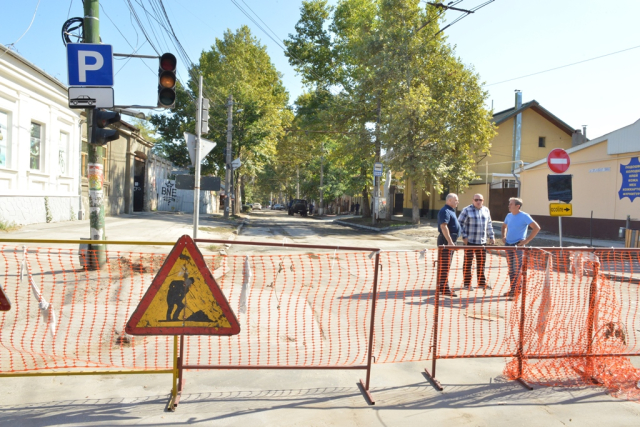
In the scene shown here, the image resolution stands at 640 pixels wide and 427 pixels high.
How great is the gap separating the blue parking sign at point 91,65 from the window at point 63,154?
38.6 feet

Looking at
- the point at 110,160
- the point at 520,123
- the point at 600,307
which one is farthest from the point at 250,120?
the point at 600,307

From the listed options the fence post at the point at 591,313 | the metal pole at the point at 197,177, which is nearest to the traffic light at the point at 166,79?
the metal pole at the point at 197,177

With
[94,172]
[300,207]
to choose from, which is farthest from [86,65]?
[300,207]

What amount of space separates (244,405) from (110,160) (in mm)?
22065

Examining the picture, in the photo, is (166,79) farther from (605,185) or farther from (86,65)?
(605,185)

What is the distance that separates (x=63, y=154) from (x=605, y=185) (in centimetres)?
2126

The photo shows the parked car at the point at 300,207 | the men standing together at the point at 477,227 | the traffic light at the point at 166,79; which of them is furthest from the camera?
the parked car at the point at 300,207

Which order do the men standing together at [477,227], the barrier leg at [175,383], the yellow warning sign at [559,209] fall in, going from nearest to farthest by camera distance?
1. the barrier leg at [175,383]
2. the men standing together at [477,227]
3. the yellow warning sign at [559,209]

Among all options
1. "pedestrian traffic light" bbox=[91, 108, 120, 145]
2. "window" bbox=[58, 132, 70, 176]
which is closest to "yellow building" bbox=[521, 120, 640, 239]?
"pedestrian traffic light" bbox=[91, 108, 120, 145]

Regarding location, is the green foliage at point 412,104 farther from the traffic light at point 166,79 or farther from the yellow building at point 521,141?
the traffic light at point 166,79

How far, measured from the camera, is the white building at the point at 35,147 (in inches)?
537

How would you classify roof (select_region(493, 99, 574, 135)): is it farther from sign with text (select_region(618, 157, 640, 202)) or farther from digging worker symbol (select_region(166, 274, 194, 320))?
digging worker symbol (select_region(166, 274, 194, 320))

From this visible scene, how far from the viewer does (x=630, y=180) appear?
658 inches

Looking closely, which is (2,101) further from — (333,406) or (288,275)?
(333,406)
